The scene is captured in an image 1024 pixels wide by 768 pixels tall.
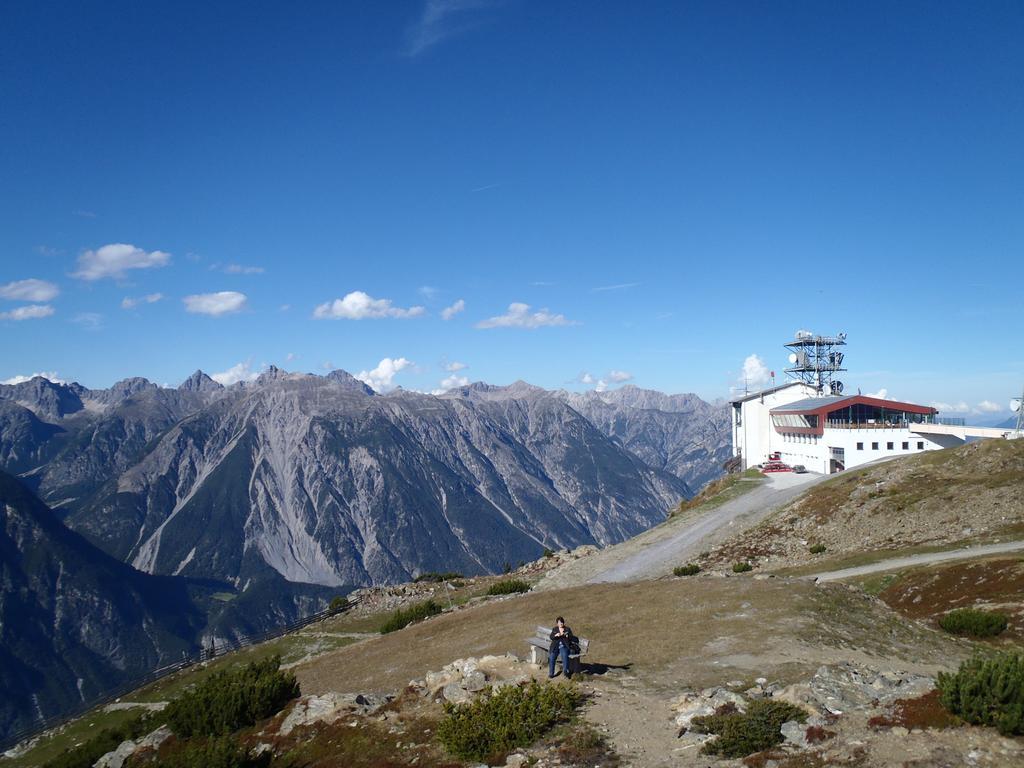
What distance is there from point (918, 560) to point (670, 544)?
67.6 ft

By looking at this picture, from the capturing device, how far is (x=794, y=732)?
13.1 m

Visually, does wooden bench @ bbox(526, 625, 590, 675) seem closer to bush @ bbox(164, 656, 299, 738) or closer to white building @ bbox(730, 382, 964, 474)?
bush @ bbox(164, 656, 299, 738)

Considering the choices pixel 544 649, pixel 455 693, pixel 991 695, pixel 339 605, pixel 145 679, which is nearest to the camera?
pixel 991 695

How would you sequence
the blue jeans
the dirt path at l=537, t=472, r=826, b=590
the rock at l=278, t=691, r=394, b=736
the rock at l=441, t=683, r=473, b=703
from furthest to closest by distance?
the dirt path at l=537, t=472, r=826, b=590
the blue jeans
the rock at l=278, t=691, r=394, b=736
the rock at l=441, t=683, r=473, b=703

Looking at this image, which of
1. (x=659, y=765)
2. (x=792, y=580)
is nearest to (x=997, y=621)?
(x=792, y=580)

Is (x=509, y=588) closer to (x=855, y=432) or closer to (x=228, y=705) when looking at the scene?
(x=228, y=705)

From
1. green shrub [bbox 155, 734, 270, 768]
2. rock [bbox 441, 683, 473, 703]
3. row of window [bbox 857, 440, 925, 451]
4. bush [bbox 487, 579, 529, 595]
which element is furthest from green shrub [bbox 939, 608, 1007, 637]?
row of window [bbox 857, 440, 925, 451]

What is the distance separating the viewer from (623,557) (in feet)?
174

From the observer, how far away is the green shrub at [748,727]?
41.7 feet

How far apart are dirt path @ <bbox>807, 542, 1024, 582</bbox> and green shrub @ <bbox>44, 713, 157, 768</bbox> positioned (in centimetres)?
2962

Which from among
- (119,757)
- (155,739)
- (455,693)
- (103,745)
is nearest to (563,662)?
(455,693)

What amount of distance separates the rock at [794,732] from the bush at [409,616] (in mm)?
31889

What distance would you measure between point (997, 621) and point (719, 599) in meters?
9.53

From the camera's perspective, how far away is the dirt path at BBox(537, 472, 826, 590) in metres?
47.8
